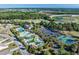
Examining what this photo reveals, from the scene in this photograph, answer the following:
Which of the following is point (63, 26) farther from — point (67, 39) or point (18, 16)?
point (18, 16)

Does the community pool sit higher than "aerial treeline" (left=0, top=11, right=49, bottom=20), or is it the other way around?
"aerial treeline" (left=0, top=11, right=49, bottom=20)

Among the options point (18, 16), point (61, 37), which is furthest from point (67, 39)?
point (18, 16)

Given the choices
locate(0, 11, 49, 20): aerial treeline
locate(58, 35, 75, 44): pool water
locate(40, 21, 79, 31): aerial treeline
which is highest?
locate(0, 11, 49, 20): aerial treeline

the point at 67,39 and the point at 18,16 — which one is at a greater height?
the point at 18,16

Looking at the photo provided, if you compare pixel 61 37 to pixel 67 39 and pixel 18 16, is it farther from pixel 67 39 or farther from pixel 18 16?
pixel 18 16

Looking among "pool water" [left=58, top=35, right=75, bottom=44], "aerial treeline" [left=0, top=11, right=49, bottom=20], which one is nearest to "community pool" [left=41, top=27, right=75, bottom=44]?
"pool water" [left=58, top=35, right=75, bottom=44]

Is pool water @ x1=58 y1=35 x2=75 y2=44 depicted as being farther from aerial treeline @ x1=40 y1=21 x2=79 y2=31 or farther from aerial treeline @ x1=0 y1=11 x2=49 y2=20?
aerial treeline @ x1=0 y1=11 x2=49 y2=20

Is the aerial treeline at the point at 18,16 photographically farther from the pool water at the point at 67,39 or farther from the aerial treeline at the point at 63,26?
the pool water at the point at 67,39

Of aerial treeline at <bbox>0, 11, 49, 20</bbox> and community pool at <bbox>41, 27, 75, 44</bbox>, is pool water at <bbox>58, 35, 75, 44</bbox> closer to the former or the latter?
community pool at <bbox>41, 27, 75, 44</bbox>

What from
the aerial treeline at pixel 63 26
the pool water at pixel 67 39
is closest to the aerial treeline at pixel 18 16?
the aerial treeline at pixel 63 26

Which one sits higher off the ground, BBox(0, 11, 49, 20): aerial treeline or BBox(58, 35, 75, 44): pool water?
BBox(0, 11, 49, 20): aerial treeline

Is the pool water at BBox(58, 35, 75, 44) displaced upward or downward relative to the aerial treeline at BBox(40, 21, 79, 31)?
downward

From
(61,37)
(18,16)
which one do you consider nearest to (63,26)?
(61,37)
